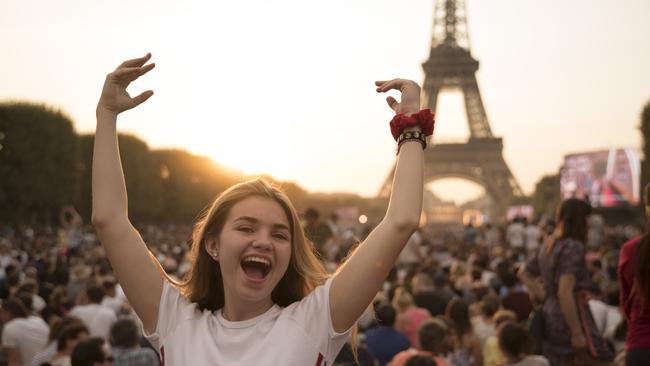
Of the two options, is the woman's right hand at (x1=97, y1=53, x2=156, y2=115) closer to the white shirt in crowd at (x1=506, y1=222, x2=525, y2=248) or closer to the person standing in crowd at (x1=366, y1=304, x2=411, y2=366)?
the person standing in crowd at (x1=366, y1=304, x2=411, y2=366)

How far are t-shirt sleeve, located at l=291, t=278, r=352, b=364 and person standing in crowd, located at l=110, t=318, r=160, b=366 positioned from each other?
3705 millimetres

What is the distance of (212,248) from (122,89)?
1.88 feet

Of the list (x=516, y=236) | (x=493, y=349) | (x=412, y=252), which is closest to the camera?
(x=493, y=349)

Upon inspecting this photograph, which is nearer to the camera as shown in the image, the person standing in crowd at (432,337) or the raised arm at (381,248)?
the raised arm at (381,248)

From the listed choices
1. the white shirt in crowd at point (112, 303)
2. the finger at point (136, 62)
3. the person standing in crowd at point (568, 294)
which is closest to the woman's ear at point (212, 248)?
the finger at point (136, 62)

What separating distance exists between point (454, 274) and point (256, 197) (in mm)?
10428

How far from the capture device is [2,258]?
619 inches

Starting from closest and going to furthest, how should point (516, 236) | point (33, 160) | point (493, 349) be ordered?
point (493, 349) < point (516, 236) < point (33, 160)

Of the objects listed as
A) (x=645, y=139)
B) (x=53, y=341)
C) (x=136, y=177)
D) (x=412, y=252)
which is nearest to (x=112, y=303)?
(x=53, y=341)

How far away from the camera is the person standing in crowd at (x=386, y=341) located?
259 inches

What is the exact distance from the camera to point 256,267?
2.28 m

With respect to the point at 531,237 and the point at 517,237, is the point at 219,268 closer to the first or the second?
the point at 531,237

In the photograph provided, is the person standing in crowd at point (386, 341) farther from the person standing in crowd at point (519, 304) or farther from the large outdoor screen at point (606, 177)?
the large outdoor screen at point (606, 177)

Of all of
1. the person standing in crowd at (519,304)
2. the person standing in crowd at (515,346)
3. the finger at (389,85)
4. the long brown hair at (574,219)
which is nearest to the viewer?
the finger at (389,85)
